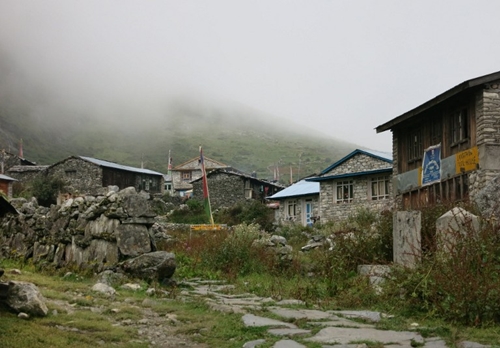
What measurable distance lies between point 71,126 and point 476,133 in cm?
13991

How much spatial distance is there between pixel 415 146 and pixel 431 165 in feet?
7.32

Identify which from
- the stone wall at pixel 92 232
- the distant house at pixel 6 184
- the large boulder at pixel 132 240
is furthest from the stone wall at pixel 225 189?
the large boulder at pixel 132 240

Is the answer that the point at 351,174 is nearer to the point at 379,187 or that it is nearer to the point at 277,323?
the point at 379,187

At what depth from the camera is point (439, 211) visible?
12188 mm

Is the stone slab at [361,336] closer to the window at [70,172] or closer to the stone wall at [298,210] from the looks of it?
the stone wall at [298,210]

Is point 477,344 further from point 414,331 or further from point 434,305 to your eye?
point 434,305

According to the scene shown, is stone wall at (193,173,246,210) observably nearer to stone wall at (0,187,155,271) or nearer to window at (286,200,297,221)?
window at (286,200,297,221)

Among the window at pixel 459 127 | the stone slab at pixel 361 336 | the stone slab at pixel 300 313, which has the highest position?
the window at pixel 459 127

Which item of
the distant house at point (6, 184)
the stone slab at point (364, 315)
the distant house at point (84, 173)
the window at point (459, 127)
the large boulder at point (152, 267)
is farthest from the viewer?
the distant house at point (84, 173)

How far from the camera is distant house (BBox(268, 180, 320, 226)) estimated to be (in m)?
43.5

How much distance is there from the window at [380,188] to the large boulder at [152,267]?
1091 inches

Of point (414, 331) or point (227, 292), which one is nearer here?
point (414, 331)

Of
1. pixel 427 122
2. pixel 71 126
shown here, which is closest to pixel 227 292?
pixel 427 122

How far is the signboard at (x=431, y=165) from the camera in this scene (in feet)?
76.0
